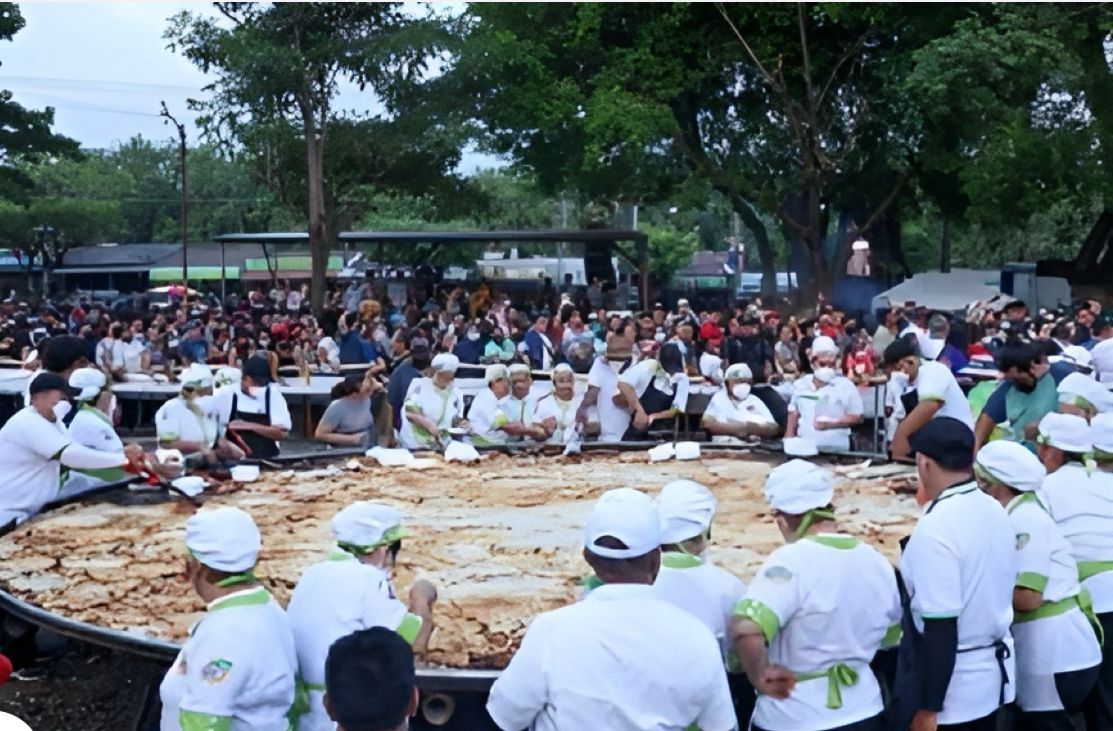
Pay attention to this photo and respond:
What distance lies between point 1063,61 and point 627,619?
83.8ft

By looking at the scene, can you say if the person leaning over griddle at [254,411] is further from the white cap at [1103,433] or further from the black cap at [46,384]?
the white cap at [1103,433]

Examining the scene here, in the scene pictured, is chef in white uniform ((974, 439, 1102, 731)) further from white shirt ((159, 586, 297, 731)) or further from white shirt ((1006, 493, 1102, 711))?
white shirt ((159, 586, 297, 731))

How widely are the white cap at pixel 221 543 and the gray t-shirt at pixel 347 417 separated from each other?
666cm

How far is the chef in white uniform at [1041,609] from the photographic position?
5.00 meters

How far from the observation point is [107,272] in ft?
203

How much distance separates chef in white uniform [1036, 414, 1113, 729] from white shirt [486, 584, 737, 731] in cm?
246

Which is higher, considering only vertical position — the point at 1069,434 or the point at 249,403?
the point at 1069,434

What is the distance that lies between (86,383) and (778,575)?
5864 millimetres

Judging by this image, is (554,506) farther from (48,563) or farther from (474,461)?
(48,563)

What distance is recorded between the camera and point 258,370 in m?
10.0

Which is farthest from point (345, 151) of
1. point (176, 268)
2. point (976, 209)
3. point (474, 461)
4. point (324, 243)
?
point (176, 268)

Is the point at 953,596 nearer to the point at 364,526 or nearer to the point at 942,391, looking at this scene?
the point at 364,526

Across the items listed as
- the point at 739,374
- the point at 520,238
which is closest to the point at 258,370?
the point at 739,374

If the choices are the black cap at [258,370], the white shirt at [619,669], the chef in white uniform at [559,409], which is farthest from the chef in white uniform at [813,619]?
the black cap at [258,370]
